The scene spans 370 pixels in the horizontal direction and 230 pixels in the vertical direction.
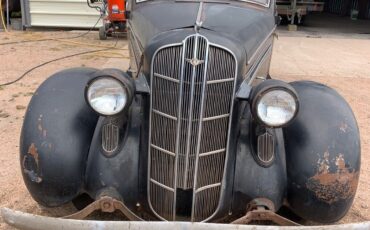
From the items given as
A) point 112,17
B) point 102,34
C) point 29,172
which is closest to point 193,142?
point 29,172

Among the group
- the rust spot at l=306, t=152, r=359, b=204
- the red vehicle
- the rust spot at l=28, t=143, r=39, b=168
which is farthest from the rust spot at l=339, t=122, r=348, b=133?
the red vehicle

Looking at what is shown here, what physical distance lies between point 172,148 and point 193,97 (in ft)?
1.16

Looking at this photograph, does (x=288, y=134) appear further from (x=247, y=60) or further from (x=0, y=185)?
(x=0, y=185)

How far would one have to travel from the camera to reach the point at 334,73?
8.92 meters

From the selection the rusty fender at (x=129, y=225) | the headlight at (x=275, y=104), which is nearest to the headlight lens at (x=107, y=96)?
the rusty fender at (x=129, y=225)

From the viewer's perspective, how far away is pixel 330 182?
9.28 ft

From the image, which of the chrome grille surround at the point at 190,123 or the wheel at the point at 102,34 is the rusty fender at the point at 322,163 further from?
the wheel at the point at 102,34

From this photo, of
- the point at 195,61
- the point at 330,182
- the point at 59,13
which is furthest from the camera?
the point at 59,13

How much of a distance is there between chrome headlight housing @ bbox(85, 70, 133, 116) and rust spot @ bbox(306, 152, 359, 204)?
130cm

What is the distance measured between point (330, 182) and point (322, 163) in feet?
0.43

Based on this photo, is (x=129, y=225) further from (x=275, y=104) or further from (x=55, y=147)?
(x=275, y=104)

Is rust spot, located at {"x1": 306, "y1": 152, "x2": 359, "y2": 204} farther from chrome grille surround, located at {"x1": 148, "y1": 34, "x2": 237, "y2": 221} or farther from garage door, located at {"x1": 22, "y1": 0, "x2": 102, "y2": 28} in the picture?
garage door, located at {"x1": 22, "y1": 0, "x2": 102, "y2": 28}

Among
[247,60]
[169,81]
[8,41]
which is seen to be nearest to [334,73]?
[247,60]

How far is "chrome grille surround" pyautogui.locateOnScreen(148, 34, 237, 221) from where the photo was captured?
2652mm
